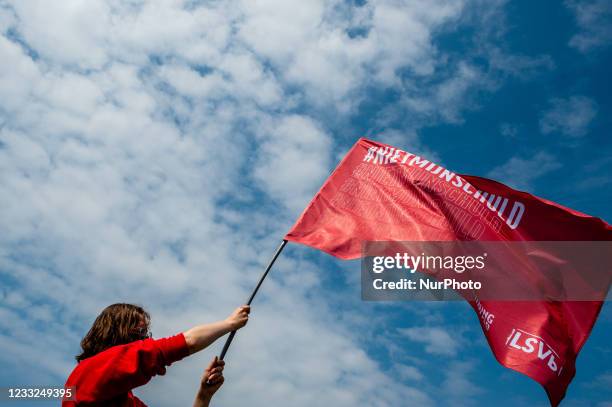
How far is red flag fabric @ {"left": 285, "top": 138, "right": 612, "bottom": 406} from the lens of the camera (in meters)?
8.91

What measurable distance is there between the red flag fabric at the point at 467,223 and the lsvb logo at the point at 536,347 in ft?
0.05

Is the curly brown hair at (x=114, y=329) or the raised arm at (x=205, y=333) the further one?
the curly brown hair at (x=114, y=329)

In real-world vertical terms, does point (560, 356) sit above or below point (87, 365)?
above

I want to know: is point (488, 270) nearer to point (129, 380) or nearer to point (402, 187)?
point (402, 187)

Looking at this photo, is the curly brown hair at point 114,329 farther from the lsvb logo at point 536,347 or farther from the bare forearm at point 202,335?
the lsvb logo at point 536,347

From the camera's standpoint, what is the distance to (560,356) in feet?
29.1

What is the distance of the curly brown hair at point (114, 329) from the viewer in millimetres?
5008

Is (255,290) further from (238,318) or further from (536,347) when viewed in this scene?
Answer: (536,347)

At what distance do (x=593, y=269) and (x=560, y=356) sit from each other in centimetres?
171


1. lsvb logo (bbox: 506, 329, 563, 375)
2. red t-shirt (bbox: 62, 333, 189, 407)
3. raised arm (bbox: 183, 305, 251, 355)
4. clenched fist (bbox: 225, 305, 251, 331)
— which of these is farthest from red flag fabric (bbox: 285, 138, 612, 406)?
red t-shirt (bbox: 62, 333, 189, 407)

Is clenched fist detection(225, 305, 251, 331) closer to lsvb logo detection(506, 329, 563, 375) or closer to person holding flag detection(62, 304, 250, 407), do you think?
person holding flag detection(62, 304, 250, 407)

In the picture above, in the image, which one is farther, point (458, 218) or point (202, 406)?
point (458, 218)

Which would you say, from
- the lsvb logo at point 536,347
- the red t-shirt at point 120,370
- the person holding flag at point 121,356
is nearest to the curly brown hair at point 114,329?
the person holding flag at point 121,356

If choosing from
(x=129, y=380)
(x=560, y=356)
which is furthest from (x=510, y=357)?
(x=129, y=380)
